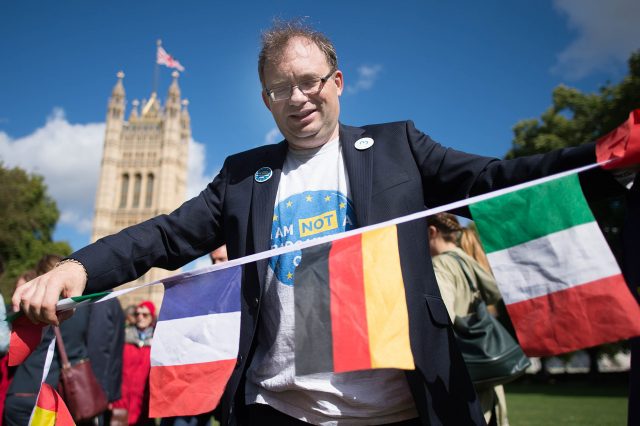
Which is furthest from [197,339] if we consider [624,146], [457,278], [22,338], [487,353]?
[457,278]

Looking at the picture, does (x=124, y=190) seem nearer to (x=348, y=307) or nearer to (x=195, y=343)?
(x=195, y=343)

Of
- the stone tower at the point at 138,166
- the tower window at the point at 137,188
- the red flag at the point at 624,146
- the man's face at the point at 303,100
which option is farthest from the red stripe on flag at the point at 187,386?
the tower window at the point at 137,188

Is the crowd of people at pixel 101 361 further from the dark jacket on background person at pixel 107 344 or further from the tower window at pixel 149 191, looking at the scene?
the tower window at pixel 149 191

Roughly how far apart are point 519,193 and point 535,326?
42 centimetres

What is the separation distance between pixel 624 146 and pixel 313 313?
3.50ft

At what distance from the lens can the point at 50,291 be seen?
1669mm

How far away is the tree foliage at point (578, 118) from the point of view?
19969 mm

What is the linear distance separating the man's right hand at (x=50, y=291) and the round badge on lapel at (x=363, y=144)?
1133 mm

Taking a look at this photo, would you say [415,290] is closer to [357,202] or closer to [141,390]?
[357,202]

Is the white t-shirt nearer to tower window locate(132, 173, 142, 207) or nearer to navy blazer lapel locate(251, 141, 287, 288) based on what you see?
navy blazer lapel locate(251, 141, 287, 288)

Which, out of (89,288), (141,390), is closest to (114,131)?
(141,390)

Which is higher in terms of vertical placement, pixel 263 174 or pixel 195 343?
pixel 263 174

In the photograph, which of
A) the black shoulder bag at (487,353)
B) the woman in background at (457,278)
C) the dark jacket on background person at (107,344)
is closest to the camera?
the black shoulder bag at (487,353)

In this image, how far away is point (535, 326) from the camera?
1479 millimetres
